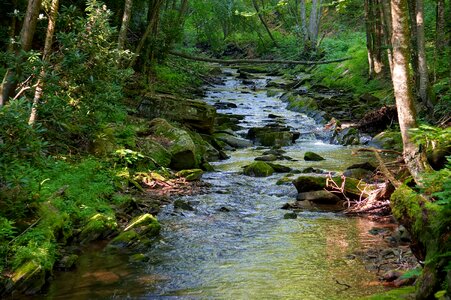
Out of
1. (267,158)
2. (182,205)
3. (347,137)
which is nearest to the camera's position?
(182,205)

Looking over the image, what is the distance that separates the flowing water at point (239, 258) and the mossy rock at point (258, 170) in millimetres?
1314

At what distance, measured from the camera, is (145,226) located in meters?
8.41

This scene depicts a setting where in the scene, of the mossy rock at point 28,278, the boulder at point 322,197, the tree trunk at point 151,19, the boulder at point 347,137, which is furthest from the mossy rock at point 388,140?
the mossy rock at point 28,278

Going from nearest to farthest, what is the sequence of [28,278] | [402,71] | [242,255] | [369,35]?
[28,278]
[242,255]
[402,71]
[369,35]

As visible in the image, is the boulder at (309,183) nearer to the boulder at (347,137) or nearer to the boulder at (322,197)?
the boulder at (322,197)

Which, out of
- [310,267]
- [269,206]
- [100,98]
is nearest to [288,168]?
[269,206]

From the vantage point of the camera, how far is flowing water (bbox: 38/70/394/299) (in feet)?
19.9

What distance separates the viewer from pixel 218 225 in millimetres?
9078

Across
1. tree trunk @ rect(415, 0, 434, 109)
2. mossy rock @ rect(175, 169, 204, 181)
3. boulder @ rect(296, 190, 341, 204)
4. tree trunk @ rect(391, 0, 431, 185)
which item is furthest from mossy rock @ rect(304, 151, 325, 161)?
tree trunk @ rect(391, 0, 431, 185)

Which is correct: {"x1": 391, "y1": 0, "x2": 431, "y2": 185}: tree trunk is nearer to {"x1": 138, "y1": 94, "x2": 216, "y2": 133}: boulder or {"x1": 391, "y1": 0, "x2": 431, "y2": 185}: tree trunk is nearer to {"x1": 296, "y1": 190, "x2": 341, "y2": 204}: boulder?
{"x1": 296, "y1": 190, "x2": 341, "y2": 204}: boulder

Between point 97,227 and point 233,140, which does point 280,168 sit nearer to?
point 233,140

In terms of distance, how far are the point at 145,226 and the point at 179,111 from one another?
8.66 meters

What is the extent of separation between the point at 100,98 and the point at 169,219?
120 inches

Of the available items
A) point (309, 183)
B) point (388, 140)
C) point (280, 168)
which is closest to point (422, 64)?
point (388, 140)
